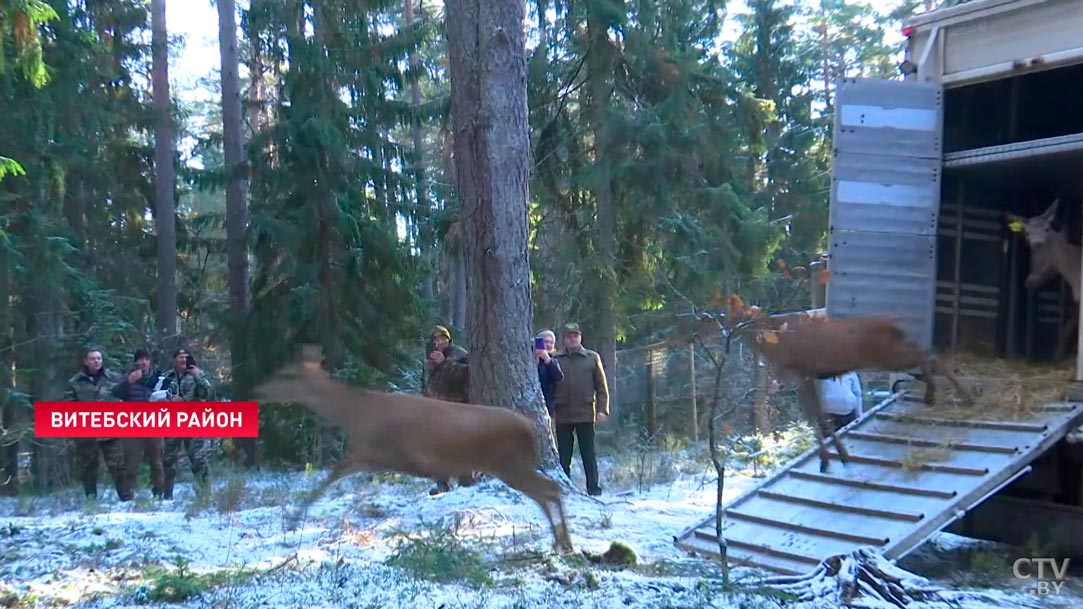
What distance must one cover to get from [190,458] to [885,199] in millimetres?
7838

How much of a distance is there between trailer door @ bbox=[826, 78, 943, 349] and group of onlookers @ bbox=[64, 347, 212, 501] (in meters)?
6.55

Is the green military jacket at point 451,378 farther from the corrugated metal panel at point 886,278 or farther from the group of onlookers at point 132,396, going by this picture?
the corrugated metal panel at point 886,278

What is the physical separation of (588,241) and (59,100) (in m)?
8.15

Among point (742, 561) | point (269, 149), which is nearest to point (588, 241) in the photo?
point (269, 149)

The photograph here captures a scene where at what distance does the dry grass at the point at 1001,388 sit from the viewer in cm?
799

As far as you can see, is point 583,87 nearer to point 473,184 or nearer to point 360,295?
point 360,295

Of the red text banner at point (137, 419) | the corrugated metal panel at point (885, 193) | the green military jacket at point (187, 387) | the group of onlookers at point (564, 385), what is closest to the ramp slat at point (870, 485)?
the corrugated metal panel at point (885, 193)

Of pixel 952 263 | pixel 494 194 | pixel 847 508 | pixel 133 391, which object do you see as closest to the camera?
pixel 847 508

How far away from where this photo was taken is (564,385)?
10211mm

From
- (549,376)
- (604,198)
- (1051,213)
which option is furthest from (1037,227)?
(604,198)

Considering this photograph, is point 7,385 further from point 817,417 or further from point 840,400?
point 817,417

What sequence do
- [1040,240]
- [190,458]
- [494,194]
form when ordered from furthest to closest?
[190,458]
[494,194]
[1040,240]

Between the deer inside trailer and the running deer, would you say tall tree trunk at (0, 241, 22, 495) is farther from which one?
the deer inside trailer

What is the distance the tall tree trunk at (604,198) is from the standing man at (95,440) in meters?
7.70
